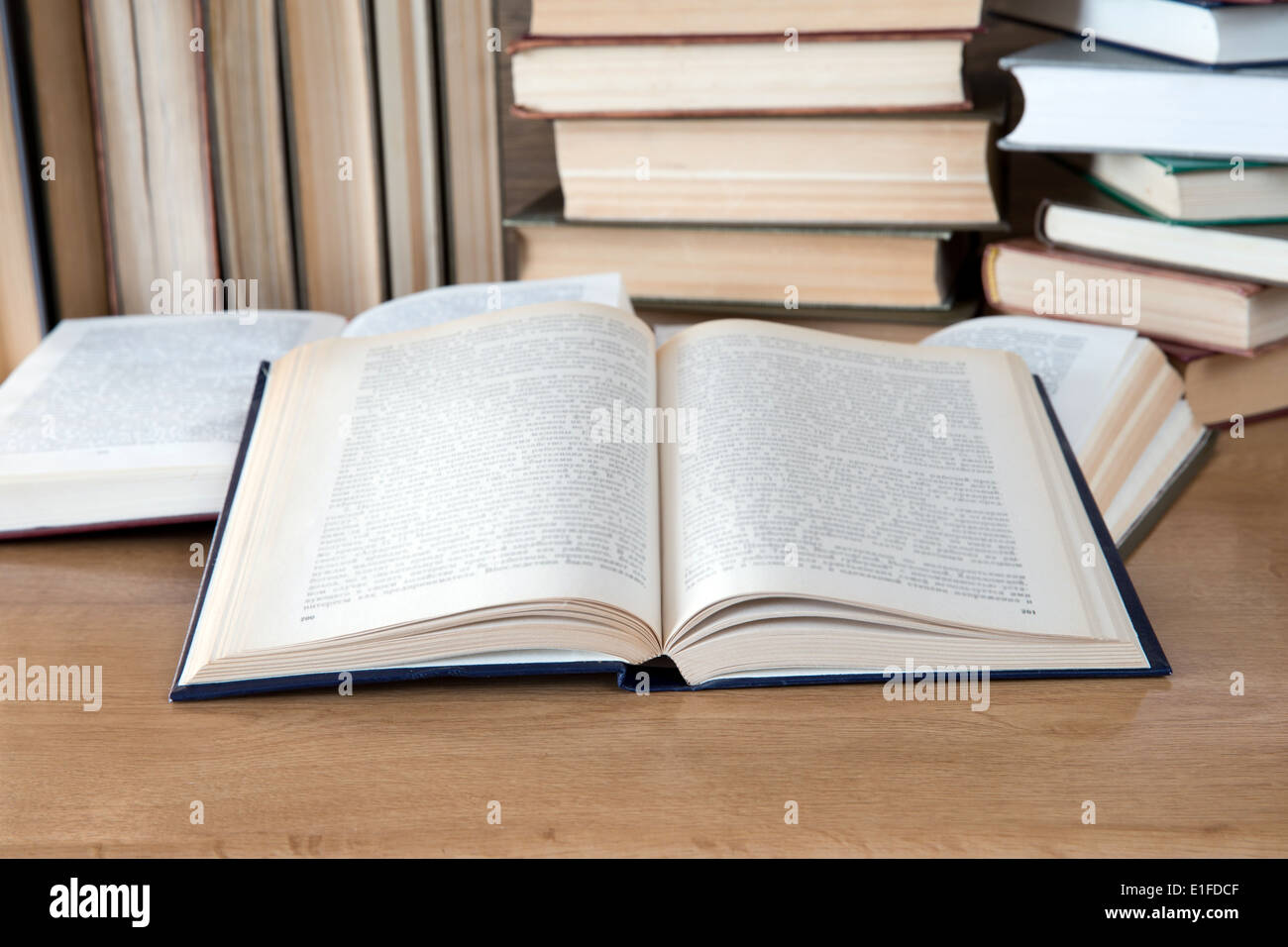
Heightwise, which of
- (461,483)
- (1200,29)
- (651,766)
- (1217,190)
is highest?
(1200,29)

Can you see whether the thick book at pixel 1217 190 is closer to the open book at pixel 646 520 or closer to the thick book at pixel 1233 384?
the thick book at pixel 1233 384

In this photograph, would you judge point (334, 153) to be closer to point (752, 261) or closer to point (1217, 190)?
point (752, 261)

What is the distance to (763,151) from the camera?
37.6 inches

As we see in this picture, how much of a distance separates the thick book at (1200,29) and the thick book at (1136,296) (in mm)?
156

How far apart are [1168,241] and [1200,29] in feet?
0.49

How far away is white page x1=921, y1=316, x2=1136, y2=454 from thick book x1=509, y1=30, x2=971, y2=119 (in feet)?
0.57

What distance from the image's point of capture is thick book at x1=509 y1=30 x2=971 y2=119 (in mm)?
887

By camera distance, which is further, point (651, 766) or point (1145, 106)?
point (1145, 106)

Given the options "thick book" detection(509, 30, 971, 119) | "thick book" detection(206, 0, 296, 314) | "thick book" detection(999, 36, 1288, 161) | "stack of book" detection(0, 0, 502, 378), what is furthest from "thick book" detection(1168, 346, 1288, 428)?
"thick book" detection(206, 0, 296, 314)

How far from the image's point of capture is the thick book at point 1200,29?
0.81 meters

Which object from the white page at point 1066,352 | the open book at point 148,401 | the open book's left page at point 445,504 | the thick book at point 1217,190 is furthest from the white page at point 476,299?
the thick book at point 1217,190

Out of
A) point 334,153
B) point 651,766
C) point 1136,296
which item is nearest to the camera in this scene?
point 651,766

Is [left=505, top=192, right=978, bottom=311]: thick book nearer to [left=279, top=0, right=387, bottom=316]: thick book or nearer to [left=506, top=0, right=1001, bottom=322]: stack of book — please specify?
[left=506, top=0, right=1001, bottom=322]: stack of book

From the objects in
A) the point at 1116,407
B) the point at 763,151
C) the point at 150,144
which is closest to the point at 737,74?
the point at 763,151
